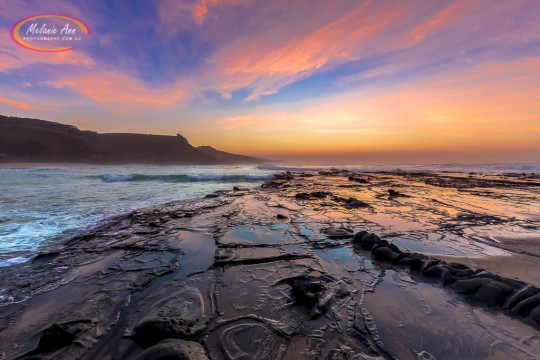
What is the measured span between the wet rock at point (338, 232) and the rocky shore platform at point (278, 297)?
0.13ft

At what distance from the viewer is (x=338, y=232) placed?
4285 mm

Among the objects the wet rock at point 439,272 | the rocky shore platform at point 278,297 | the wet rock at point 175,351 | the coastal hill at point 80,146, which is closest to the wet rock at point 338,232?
the rocky shore platform at point 278,297

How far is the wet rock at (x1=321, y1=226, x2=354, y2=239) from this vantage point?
4102mm

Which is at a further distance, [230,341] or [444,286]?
[444,286]

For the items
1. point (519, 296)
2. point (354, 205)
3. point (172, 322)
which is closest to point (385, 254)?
point (519, 296)

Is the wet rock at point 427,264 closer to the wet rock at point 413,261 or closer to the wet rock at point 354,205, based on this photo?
the wet rock at point 413,261

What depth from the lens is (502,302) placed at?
2.03 metres

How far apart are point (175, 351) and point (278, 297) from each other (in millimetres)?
1136

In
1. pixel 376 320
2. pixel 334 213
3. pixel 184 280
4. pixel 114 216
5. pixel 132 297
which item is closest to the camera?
pixel 376 320

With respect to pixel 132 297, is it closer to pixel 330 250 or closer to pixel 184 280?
pixel 184 280

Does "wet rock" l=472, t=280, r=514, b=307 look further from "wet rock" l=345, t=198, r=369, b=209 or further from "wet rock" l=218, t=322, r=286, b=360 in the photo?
"wet rock" l=345, t=198, r=369, b=209

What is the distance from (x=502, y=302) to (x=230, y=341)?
2.69m

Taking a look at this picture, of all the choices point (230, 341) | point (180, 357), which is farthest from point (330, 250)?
point (180, 357)

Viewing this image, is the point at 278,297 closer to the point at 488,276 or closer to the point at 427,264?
the point at 427,264
